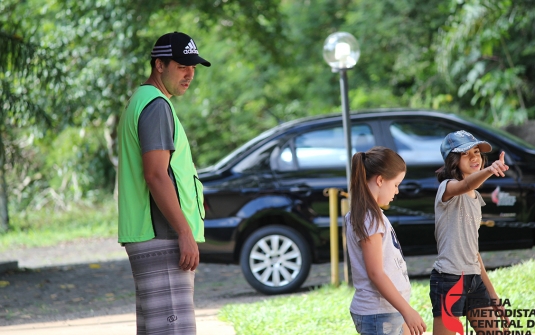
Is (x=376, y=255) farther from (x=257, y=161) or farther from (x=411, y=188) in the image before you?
(x=257, y=161)

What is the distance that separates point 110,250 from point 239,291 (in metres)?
5.12

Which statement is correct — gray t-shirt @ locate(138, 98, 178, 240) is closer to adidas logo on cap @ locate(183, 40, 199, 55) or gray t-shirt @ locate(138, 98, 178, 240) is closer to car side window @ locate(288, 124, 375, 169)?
adidas logo on cap @ locate(183, 40, 199, 55)

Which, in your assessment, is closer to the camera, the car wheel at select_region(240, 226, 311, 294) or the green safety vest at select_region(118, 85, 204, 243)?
the green safety vest at select_region(118, 85, 204, 243)

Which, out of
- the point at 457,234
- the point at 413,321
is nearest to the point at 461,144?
the point at 457,234

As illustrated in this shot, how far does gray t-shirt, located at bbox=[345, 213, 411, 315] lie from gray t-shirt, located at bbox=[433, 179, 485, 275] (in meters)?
0.68

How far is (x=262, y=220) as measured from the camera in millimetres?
8289

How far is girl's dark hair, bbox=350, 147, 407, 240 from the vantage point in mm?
3447

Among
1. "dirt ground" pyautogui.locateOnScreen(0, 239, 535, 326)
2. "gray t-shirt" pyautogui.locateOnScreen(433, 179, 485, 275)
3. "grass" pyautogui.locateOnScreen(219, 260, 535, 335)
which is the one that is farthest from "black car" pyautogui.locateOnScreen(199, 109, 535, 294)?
"gray t-shirt" pyautogui.locateOnScreen(433, 179, 485, 275)

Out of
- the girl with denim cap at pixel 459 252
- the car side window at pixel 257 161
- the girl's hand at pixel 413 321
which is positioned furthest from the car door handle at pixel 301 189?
the girl's hand at pixel 413 321

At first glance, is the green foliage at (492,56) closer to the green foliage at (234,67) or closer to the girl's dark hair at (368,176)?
the green foliage at (234,67)

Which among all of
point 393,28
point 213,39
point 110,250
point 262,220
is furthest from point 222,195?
point 213,39

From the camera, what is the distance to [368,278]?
11.4 ft

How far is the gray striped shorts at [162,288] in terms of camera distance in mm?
3541

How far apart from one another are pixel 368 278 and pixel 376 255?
122 millimetres
